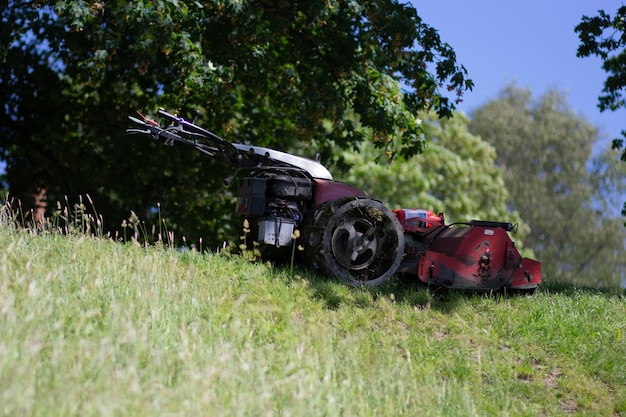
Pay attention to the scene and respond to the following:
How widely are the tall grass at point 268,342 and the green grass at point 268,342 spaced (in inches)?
0.9

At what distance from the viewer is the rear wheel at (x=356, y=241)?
10.5 metres

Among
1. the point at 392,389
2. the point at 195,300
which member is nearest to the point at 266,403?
the point at 392,389

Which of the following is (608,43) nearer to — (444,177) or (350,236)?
(350,236)

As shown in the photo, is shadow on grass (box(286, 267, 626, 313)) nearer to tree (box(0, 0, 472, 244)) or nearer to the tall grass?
the tall grass

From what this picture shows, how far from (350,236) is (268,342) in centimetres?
295

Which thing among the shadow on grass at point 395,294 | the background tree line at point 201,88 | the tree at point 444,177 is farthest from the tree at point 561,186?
the shadow on grass at point 395,294

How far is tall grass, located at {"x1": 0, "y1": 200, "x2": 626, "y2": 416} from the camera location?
575cm

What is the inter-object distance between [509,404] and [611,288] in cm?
560

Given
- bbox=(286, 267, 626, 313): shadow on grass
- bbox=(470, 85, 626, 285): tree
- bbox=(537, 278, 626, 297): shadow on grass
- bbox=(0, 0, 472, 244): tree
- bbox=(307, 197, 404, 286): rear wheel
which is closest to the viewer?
bbox=(286, 267, 626, 313): shadow on grass

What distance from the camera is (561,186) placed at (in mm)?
44938

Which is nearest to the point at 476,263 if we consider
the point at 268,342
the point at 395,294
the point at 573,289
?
the point at 395,294

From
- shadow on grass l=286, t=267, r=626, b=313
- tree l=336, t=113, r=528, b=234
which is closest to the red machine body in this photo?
shadow on grass l=286, t=267, r=626, b=313

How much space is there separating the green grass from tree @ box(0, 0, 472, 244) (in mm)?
4712

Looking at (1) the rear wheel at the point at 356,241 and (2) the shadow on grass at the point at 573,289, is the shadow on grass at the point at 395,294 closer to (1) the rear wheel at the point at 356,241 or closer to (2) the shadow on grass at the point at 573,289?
(2) the shadow on grass at the point at 573,289
